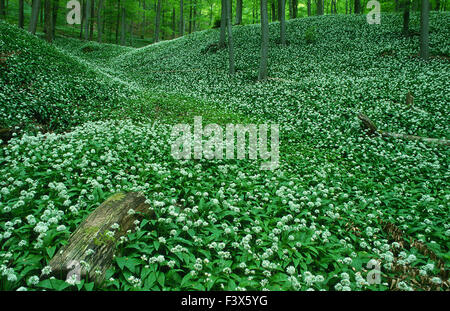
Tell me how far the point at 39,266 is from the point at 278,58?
72.5 ft

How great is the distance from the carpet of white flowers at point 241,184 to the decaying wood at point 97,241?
0.15m

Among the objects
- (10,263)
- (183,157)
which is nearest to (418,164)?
(183,157)

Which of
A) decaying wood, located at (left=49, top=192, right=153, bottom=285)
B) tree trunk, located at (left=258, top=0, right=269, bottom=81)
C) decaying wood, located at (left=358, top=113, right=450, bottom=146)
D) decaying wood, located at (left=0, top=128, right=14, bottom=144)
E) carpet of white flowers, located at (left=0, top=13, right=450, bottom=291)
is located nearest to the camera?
decaying wood, located at (left=49, top=192, right=153, bottom=285)

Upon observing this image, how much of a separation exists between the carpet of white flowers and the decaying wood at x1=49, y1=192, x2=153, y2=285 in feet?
0.49

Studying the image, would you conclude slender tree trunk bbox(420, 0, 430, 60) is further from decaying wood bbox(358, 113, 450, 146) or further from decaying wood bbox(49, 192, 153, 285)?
decaying wood bbox(49, 192, 153, 285)

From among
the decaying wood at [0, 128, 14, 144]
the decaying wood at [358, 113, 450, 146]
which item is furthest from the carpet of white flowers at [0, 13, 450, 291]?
the decaying wood at [0, 128, 14, 144]

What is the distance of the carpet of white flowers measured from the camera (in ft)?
11.5

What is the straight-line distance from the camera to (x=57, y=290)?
277 centimetres

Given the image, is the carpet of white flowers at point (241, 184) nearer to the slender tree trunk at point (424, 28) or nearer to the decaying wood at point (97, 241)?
the decaying wood at point (97, 241)

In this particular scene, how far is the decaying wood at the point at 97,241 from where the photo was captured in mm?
3055

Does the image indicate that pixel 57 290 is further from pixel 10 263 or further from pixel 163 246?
pixel 163 246

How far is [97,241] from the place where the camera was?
11.0 ft

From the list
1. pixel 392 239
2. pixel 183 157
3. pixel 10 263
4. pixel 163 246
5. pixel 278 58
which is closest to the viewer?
pixel 10 263
